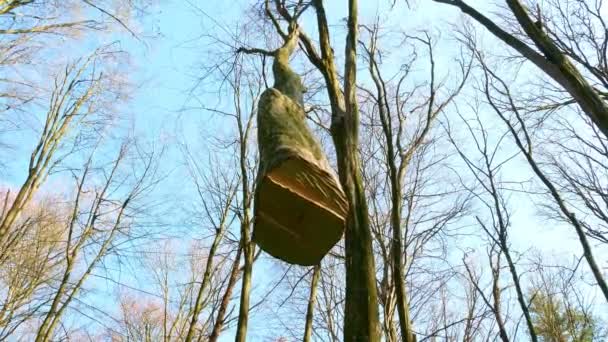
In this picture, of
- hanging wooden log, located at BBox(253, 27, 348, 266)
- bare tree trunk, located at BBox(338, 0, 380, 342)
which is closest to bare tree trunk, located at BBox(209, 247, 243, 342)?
bare tree trunk, located at BBox(338, 0, 380, 342)

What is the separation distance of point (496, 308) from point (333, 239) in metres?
3.04

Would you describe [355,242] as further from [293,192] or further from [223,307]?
[223,307]

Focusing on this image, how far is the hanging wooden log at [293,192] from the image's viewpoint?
184 centimetres

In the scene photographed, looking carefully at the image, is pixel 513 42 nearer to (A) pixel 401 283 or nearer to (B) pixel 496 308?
(A) pixel 401 283

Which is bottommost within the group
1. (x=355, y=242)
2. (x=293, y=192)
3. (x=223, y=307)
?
(x=293, y=192)

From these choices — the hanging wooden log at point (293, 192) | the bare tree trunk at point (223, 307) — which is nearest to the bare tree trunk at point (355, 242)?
the hanging wooden log at point (293, 192)

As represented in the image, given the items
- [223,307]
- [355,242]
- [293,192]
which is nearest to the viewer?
[293,192]

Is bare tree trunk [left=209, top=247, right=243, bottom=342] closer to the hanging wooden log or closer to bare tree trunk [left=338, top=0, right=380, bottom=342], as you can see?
bare tree trunk [left=338, top=0, right=380, bottom=342]

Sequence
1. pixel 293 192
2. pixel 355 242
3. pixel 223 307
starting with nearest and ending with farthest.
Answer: pixel 293 192
pixel 355 242
pixel 223 307

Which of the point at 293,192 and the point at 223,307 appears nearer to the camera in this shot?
the point at 293,192

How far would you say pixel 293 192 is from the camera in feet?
6.00

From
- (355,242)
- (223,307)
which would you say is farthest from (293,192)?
(223,307)

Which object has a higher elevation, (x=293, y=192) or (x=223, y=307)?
(x=223, y=307)

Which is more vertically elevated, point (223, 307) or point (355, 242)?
point (223, 307)
